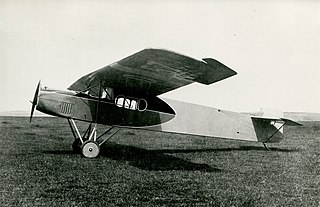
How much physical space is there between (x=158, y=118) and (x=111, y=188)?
405 centimetres

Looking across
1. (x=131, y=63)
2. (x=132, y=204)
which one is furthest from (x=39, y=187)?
(x=131, y=63)

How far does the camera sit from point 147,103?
9133mm

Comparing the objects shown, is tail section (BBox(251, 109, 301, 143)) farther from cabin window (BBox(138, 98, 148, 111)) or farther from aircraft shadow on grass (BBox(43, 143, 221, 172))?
cabin window (BBox(138, 98, 148, 111))

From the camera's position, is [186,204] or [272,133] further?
[272,133]

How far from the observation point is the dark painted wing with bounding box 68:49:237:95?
597 centimetres

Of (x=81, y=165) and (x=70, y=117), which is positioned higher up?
(x=70, y=117)

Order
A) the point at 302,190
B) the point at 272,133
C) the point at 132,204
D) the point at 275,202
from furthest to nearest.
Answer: the point at 272,133 → the point at 302,190 → the point at 275,202 → the point at 132,204

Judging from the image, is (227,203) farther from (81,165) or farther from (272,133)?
(272,133)

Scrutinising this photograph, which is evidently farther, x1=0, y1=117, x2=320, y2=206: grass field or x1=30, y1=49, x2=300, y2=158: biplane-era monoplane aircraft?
x1=30, y1=49, x2=300, y2=158: biplane-era monoplane aircraft

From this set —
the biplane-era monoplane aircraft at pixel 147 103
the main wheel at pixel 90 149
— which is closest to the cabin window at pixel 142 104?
the biplane-era monoplane aircraft at pixel 147 103

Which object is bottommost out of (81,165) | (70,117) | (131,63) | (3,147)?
(3,147)

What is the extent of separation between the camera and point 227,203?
495 centimetres

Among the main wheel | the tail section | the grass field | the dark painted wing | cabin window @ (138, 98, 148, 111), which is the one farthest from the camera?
the tail section

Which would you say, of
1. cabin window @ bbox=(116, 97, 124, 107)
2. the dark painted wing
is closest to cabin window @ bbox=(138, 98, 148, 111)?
the dark painted wing
